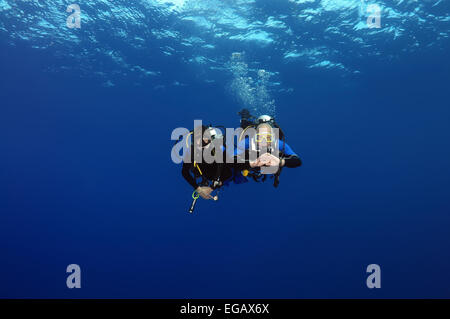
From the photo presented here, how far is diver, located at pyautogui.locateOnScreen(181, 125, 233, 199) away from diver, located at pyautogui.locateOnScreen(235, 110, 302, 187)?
0.48 meters

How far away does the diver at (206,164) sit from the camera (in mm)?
5242

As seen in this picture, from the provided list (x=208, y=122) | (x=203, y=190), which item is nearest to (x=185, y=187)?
(x=208, y=122)

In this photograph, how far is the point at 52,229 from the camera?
85562 mm

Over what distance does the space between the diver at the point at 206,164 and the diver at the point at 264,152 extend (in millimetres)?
483

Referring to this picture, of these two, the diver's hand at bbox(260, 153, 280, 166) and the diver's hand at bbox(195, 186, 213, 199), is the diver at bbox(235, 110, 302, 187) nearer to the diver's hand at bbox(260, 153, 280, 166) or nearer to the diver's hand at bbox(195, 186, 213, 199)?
the diver's hand at bbox(260, 153, 280, 166)

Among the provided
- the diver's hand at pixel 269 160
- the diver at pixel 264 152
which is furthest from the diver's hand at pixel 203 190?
the diver's hand at pixel 269 160

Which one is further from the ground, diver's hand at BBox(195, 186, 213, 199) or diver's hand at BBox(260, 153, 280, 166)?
diver's hand at BBox(260, 153, 280, 166)

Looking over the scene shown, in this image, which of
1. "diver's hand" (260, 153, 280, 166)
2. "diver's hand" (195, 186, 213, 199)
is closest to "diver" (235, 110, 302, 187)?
"diver's hand" (260, 153, 280, 166)

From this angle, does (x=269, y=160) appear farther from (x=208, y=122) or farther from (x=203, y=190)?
(x=208, y=122)

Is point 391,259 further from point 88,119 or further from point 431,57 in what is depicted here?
point 88,119

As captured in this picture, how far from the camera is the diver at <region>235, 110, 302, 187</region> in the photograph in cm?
443

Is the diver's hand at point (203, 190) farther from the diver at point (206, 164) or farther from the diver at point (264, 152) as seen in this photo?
the diver at point (264, 152)

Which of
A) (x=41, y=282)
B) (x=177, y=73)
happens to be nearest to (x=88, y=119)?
(x=177, y=73)

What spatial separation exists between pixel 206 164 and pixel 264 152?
56.8 inches
